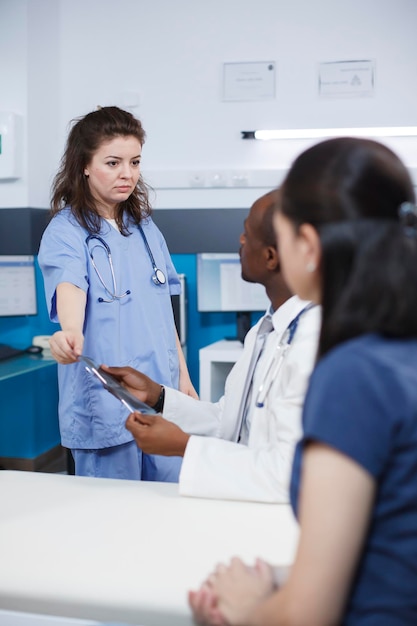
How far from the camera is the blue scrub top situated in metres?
1.79

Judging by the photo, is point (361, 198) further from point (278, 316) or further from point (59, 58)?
point (59, 58)

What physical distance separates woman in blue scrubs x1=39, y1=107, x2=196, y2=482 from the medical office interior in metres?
1.44

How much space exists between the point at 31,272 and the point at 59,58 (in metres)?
1.15

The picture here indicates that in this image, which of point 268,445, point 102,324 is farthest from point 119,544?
point 102,324

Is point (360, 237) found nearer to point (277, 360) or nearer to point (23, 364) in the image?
point (277, 360)

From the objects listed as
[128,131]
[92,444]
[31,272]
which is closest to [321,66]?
[31,272]

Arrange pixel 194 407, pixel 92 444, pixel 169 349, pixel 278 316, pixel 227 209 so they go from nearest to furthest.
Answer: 1. pixel 278 316
2. pixel 194 407
3. pixel 92 444
4. pixel 169 349
5. pixel 227 209

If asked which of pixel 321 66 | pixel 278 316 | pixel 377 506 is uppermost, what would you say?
pixel 321 66

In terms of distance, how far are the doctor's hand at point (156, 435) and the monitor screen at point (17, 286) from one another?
7.06ft

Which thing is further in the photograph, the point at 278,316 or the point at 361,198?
the point at 278,316

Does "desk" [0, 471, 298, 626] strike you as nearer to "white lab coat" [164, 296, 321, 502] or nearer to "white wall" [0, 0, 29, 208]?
"white lab coat" [164, 296, 321, 502]

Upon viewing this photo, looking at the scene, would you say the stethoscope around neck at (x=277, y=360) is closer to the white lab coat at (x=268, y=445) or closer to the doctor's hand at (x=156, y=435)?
the white lab coat at (x=268, y=445)

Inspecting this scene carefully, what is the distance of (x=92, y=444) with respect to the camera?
1.81m

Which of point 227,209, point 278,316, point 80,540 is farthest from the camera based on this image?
point 227,209
